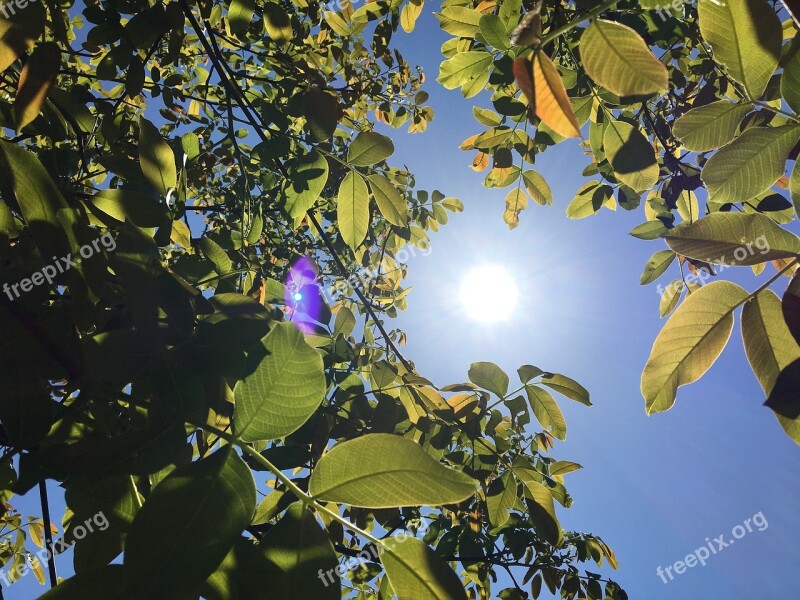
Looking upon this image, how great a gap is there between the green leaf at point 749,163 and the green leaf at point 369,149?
93 centimetres

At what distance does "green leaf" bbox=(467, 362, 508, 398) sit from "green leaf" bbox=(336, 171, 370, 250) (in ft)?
1.95

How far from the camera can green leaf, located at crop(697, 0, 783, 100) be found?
85 centimetres

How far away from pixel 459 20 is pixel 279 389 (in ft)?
5.61

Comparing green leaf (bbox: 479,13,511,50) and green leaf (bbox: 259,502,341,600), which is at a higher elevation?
green leaf (bbox: 479,13,511,50)

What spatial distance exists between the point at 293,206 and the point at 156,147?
0.53 meters

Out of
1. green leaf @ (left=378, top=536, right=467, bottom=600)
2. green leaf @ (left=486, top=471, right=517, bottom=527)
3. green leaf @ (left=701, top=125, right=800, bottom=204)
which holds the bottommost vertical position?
green leaf @ (left=378, top=536, right=467, bottom=600)

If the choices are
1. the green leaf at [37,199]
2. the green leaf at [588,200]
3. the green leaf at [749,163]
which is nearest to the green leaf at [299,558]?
the green leaf at [37,199]

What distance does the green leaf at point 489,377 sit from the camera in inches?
67.4

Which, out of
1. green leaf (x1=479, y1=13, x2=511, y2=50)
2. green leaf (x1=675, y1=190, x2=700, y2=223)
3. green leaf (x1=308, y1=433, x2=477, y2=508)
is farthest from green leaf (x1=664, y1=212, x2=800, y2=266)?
green leaf (x1=675, y1=190, x2=700, y2=223)

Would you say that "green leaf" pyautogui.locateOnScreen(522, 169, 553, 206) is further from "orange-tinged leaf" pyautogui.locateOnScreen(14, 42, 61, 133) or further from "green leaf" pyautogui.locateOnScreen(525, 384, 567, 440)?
"orange-tinged leaf" pyautogui.locateOnScreen(14, 42, 61, 133)

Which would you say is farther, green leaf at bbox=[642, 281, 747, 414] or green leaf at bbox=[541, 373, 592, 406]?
green leaf at bbox=[541, 373, 592, 406]

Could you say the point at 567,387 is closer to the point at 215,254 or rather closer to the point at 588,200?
the point at 588,200

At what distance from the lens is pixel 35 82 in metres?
0.94

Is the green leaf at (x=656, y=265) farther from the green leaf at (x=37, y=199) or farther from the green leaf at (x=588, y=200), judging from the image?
the green leaf at (x=37, y=199)
